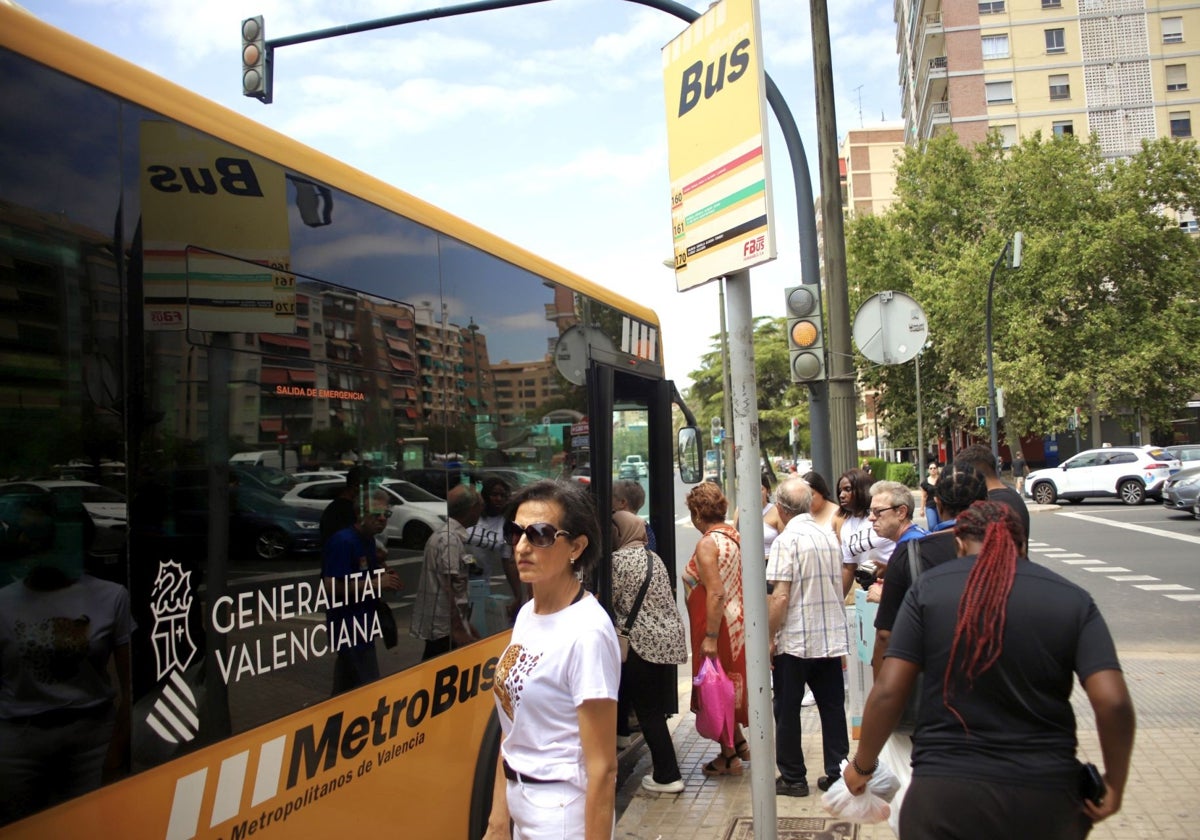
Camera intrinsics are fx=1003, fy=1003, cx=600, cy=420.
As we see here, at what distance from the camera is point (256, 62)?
30.7ft

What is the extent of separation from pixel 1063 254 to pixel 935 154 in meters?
7.68

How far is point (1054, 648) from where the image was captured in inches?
101

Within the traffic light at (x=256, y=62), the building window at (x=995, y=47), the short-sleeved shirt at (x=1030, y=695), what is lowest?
the short-sleeved shirt at (x=1030, y=695)

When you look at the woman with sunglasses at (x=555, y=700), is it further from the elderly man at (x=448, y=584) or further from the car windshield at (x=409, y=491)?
the elderly man at (x=448, y=584)

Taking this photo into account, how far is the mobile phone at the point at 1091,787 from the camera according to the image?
8.45ft

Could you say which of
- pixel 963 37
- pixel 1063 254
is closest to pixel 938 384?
pixel 1063 254

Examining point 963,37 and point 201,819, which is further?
point 963,37

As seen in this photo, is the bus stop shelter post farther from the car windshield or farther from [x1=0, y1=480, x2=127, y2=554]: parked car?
[x1=0, y1=480, x2=127, y2=554]: parked car

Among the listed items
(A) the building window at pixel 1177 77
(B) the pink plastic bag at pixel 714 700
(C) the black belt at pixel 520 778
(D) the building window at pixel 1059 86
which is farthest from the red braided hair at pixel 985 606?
(A) the building window at pixel 1177 77

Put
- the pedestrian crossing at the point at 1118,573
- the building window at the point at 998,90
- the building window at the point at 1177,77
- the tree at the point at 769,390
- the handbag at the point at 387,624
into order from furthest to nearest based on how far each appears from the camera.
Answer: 1. the tree at the point at 769,390
2. the building window at the point at 998,90
3. the building window at the point at 1177,77
4. the pedestrian crossing at the point at 1118,573
5. the handbag at the point at 387,624

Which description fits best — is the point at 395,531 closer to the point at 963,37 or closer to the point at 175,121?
the point at 175,121

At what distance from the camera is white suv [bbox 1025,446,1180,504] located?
1072 inches

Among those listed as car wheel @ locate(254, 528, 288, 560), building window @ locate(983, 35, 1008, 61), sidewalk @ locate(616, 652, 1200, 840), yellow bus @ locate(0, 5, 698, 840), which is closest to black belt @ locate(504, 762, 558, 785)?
yellow bus @ locate(0, 5, 698, 840)

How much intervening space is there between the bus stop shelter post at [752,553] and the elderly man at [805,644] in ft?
6.66
